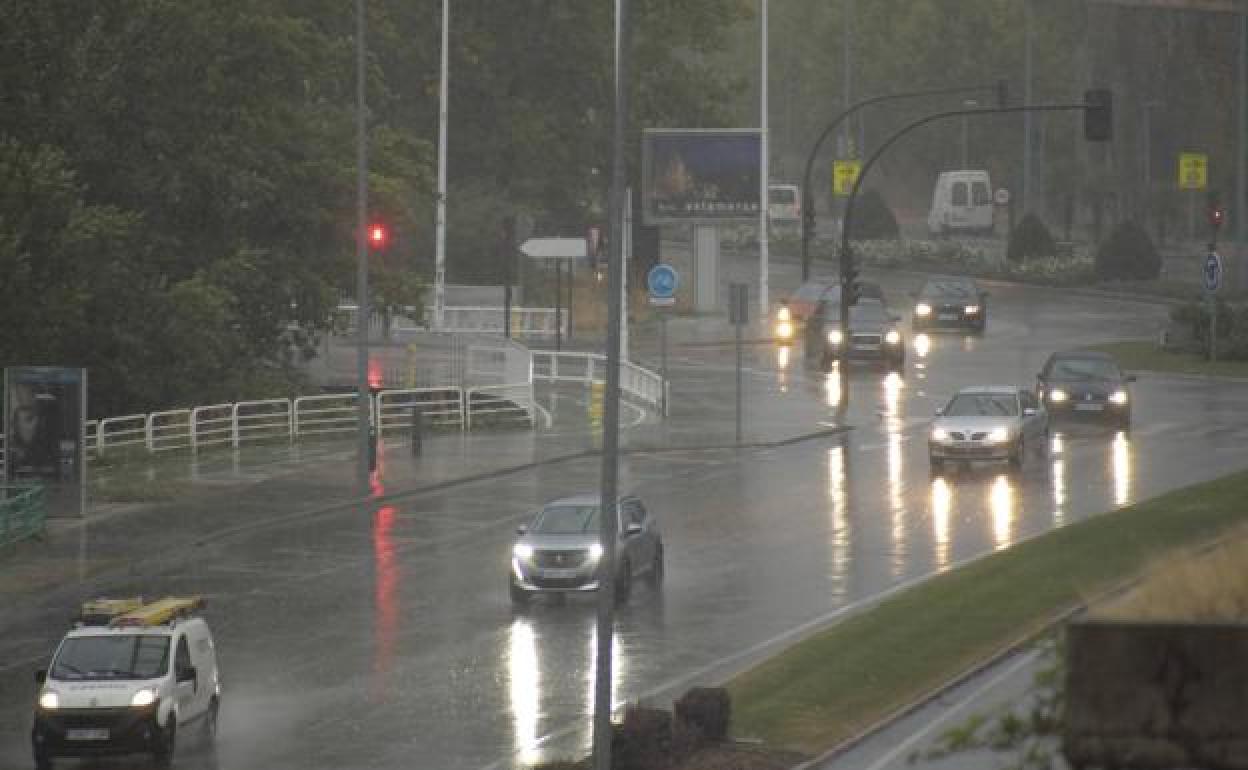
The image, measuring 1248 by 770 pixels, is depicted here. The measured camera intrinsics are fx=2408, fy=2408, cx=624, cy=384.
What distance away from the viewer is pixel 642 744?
21.5 metres

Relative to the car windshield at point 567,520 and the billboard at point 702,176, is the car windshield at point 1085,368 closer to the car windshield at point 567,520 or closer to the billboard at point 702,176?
the billboard at point 702,176

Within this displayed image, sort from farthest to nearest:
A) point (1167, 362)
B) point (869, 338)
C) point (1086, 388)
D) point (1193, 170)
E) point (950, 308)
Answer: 1. point (1193, 170)
2. point (950, 308)
3. point (1167, 362)
4. point (869, 338)
5. point (1086, 388)

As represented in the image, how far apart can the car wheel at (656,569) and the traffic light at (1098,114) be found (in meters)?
23.1

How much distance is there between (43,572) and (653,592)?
899 centimetres

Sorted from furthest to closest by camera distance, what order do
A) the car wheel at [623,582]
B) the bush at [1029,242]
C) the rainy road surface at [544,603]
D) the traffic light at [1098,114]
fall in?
1. the bush at [1029,242]
2. the traffic light at [1098,114]
3. the car wheel at [623,582]
4. the rainy road surface at [544,603]

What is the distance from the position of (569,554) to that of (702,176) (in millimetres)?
43713

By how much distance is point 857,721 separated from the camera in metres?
23.6

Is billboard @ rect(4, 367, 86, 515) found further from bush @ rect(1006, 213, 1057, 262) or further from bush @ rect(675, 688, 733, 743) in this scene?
bush @ rect(1006, 213, 1057, 262)

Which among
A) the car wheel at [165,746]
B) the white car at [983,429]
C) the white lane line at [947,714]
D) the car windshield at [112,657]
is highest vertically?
the white car at [983,429]

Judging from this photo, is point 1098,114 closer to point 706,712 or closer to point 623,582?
point 623,582

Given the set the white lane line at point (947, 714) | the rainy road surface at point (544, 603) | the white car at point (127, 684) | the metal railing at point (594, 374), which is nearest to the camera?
the white lane line at point (947, 714)

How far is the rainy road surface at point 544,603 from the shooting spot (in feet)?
80.8

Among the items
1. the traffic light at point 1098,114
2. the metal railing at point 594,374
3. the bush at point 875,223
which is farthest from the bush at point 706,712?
the bush at point 875,223

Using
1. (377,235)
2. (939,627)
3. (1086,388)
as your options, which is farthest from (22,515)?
(1086,388)
